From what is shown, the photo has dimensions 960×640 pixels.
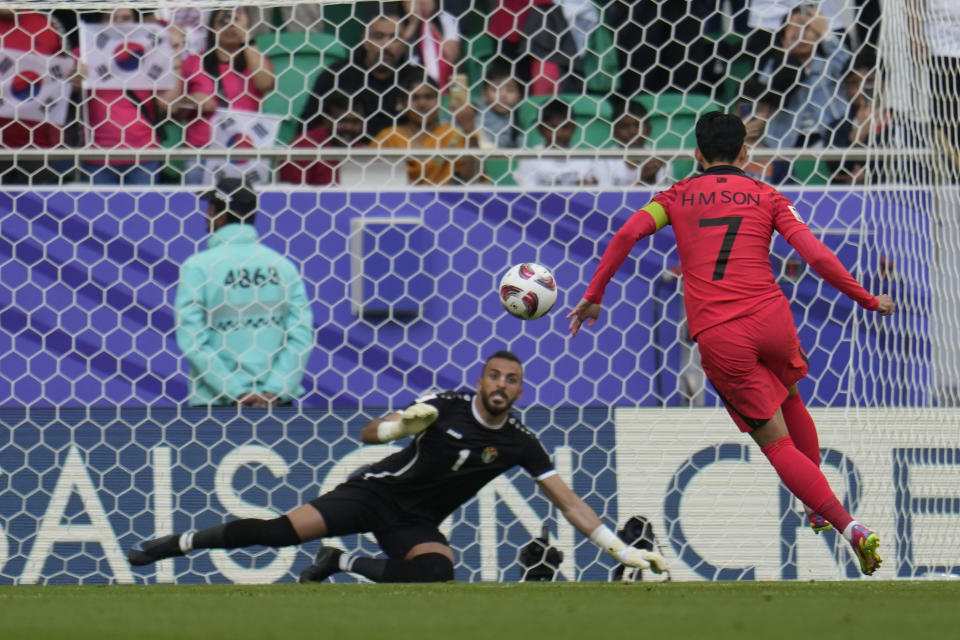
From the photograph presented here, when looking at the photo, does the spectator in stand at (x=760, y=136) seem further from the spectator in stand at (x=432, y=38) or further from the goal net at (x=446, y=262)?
the spectator in stand at (x=432, y=38)

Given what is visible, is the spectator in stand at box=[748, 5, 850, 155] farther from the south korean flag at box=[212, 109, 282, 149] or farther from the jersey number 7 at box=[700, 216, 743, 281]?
the south korean flag at box=[212, 109, 282, 149]

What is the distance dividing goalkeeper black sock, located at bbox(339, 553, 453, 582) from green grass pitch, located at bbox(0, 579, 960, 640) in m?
0.57

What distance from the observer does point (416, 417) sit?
5.62 metres

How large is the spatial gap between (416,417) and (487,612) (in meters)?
1.65

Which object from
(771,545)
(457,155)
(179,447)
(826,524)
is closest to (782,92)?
(457,155)

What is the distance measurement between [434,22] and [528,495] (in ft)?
10.9

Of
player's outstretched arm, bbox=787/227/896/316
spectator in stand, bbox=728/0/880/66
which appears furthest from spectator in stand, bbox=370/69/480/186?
player's outstretched arm, bbox=787/227/896/316

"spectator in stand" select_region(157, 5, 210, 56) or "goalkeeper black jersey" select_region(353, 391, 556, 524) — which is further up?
"spectator in stand" select_region(157, 5, 210, 56)

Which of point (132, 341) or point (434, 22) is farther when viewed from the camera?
point (434, 22)

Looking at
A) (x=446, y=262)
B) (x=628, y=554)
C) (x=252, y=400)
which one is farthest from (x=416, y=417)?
(x=446, y=262)

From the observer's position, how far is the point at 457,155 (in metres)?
6.94

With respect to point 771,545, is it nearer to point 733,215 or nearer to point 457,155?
point 733,215

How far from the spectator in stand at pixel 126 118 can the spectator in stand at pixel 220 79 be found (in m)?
0.12

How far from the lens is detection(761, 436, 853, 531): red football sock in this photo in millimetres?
5117
